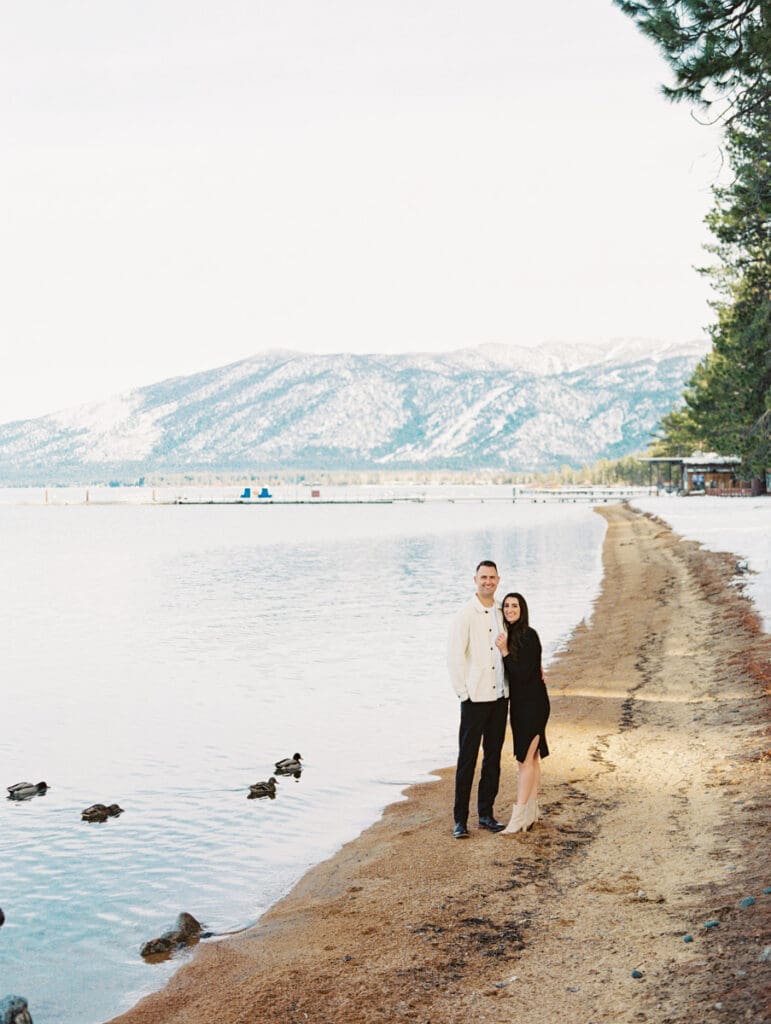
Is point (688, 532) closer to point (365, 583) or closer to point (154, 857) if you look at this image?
point (365, 583)

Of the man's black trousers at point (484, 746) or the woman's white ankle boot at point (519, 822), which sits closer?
the man's black trousers at point (484, 746)

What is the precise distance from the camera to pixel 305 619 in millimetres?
33562

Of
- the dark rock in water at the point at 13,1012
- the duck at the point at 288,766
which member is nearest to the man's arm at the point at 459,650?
the dark rock in water at the point at 13,1012

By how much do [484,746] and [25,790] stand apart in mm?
7172

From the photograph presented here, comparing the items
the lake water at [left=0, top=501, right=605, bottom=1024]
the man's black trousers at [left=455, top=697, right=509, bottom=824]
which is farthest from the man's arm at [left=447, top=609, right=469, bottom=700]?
the lake water at [left=0, top=501, right=605, bottom=1024]

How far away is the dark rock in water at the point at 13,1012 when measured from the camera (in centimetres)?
671

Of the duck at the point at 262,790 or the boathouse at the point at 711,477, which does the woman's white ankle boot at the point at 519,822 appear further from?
the boathouse at the point at 711,477

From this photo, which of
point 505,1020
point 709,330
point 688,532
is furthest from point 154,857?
point 709,330

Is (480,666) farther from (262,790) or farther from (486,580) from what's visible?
(262,790)

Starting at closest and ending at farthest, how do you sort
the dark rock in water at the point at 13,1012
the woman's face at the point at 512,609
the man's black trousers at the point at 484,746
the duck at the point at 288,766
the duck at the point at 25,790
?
the dark rock in water at the point at 13,1012 → the woman's face at the point at 512,609 → the man's black trousers at the point at 484,746 → the duck at the point at 25,790 → the duck at the point at 288,766

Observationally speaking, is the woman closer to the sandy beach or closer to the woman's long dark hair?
the woman's long dark hair

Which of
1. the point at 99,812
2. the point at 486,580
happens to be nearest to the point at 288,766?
the point at 99,812

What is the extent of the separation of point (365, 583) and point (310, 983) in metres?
38.8

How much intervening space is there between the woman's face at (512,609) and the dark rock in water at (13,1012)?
14.5ft
